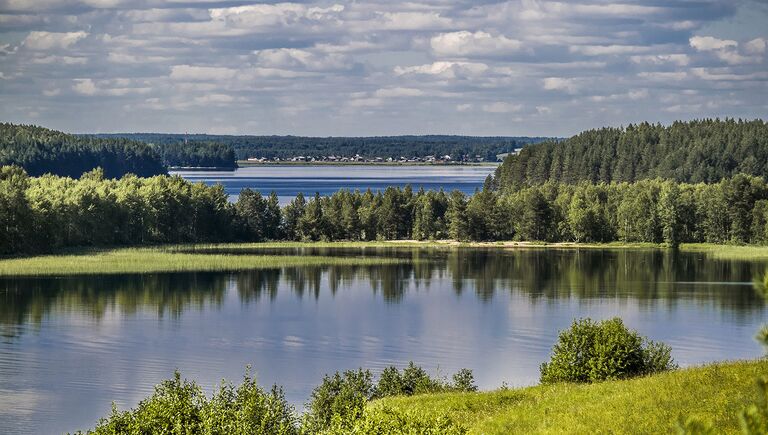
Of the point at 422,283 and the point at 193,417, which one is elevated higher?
the point at 193,417

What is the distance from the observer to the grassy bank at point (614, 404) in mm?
20641

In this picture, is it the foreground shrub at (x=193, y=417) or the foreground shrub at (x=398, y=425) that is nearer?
the foreground shrub at (x=398, y=425)

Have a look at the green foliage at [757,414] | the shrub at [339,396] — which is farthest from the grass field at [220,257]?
the green foliage at [757,414]

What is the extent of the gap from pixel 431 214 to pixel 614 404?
107 metres

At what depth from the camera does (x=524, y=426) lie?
21.8 metres

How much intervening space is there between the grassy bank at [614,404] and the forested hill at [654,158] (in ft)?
496

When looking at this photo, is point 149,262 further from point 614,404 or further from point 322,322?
point 614,404

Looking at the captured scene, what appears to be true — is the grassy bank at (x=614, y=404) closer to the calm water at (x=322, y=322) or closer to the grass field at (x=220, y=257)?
the calm water at (x=322, y=322)

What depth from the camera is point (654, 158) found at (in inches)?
7347

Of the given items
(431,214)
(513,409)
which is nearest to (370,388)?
(513,409)

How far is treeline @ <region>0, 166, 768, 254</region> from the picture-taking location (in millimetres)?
118438

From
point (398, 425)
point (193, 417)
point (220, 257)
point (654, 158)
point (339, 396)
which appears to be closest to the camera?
point (398, 425)

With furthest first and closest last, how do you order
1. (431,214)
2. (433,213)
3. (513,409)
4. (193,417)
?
(433,213)
(431,214)
(513,409)
(193,417)

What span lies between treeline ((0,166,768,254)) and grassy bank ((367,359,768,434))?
91.2 meters
